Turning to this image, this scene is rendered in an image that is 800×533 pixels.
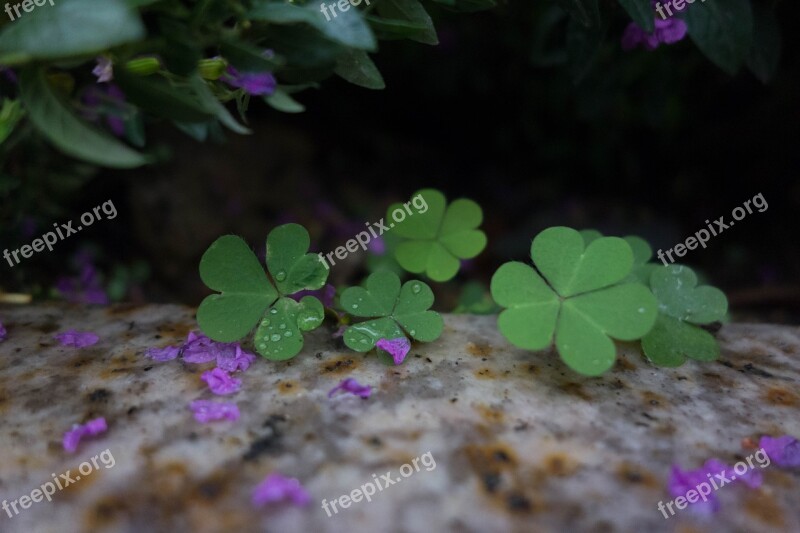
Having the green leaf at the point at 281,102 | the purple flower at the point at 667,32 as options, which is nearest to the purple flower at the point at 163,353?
the green leaf at the point at 281,102

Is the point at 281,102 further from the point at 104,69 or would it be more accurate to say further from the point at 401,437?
the point at 401,437

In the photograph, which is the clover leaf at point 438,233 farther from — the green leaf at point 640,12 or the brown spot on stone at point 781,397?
the brown spot on stone at point 781,397

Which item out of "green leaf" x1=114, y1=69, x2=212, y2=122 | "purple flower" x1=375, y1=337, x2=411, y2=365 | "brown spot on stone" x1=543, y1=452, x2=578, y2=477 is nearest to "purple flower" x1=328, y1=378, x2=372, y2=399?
"purple flower" x1=375, y1=337, x2=411, y2=365

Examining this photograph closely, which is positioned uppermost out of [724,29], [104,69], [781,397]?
[104,69]

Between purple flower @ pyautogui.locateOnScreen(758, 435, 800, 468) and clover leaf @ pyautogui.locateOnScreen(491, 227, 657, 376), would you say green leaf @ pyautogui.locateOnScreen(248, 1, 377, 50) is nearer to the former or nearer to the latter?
clover leaf @ pyautogui.locateOnScreen(491, 227, 657, 376)

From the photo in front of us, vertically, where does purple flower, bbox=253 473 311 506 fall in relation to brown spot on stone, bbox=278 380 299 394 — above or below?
below

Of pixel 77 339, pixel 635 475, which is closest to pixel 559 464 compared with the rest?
pixel 635 475
